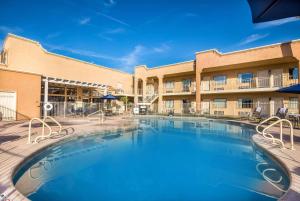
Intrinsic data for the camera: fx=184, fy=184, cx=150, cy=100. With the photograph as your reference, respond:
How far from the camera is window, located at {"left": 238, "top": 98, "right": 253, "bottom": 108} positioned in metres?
20.2

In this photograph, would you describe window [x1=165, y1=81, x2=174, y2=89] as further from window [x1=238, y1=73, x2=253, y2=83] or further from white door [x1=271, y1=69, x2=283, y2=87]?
white door [x1=271, y1=69, x2=283, y2=87]

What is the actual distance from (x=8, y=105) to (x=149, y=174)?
13703 millimetres

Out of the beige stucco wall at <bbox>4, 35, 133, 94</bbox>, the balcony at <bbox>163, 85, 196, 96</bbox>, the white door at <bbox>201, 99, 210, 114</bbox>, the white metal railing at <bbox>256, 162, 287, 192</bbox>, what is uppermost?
the beige stucco wall at <bbox>4, 35, 133, 94</bbox>

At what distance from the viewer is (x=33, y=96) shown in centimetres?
Result: 1486

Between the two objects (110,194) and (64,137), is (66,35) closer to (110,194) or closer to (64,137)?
(64,137)

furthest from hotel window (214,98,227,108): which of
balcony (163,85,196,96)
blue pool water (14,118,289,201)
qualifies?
blue pool water (14,118,289,201)

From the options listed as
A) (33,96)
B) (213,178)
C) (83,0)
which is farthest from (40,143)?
(83,0)

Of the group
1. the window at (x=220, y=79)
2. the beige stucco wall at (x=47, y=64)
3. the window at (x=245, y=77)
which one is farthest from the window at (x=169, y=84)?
the window at (x=245, y=77)

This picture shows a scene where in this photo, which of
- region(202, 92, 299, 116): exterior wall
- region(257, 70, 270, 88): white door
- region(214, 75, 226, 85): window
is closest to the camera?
region(202, 92, 299, 116): exterior wall

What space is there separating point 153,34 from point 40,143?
72.0 feet

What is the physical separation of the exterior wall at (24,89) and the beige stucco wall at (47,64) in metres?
4.36

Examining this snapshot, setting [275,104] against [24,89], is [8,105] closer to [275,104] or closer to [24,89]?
[24,89]

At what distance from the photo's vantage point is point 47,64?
20094mm

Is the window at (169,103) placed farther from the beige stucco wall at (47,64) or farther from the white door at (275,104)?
the white door at (275,104)
